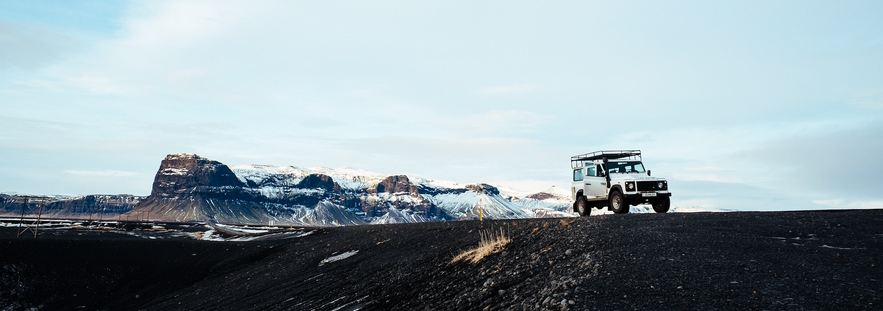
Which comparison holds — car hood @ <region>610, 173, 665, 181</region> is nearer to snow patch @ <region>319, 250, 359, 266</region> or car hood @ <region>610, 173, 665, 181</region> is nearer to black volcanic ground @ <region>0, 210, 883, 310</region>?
black volcanic ground @ <region>0, 210, 883, 310</region>

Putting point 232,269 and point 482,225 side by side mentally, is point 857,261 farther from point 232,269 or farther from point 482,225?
point 232,269

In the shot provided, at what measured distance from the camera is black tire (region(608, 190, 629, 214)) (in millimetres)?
20625

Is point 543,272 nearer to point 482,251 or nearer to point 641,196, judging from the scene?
point 482,251

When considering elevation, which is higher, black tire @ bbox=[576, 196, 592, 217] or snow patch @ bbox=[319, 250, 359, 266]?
black tire @ bbox=[576, 196, 592, 217]

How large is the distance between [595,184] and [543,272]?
13018 millimetres

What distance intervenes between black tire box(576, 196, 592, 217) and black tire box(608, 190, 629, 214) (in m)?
1.36

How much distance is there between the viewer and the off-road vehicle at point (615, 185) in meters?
20.8

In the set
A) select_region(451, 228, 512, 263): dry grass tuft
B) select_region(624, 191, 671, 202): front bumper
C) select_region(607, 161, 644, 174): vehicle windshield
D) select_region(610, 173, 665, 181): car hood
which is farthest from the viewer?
select_region(607, 161, 644, 174): vehicle windshield

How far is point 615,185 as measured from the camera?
2136 cm

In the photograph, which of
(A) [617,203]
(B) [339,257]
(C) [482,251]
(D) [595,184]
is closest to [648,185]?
(A) [617,203]

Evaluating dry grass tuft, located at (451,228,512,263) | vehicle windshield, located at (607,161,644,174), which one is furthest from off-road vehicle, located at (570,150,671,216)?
dry grass tuft, located at (451,228,512,263)

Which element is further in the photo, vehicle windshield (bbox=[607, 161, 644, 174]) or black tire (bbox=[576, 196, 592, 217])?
black tire (bbox=[576, 196, 592, 217])

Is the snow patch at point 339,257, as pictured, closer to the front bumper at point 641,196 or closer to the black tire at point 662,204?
the front bumper at point 641,196

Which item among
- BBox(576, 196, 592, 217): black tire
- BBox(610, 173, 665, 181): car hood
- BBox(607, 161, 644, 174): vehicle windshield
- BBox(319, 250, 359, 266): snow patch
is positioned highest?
BBox(607, 161, 644, 174): vehicle windshield
